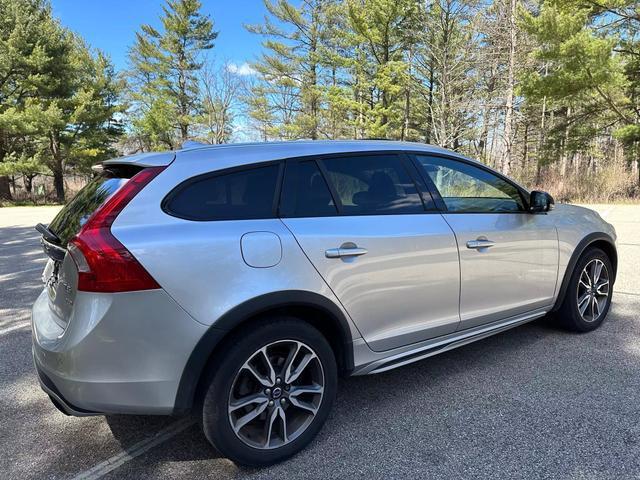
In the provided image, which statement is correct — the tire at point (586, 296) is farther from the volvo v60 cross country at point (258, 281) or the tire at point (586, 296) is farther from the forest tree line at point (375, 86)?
the forest tree line at point (375, 86)

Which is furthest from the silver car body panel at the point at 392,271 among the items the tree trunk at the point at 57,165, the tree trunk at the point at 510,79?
the tree trunk at the point at 57,165

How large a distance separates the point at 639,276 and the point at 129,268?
6.44m

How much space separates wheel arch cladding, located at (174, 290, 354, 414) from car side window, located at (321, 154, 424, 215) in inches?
22.7

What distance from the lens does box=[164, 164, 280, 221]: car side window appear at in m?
2.13

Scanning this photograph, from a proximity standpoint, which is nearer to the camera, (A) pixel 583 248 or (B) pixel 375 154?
(B) pixel 375 154

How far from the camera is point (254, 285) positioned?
2.11 m

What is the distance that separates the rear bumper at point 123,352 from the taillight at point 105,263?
0.04 m

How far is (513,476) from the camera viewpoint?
2143 millimetres

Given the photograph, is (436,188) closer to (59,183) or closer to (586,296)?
(586,296)

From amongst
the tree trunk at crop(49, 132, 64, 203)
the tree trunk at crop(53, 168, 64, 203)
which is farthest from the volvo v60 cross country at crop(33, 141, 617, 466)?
the tree trunk at crop(53, 168, 64, 203)

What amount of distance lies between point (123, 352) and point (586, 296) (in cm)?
379

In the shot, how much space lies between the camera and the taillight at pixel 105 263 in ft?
6.25

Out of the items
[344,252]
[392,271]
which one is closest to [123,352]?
[344,252]

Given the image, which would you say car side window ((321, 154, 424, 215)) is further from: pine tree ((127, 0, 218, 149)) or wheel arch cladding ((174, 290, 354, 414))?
pine tree ((127, 0, 218, 149))
